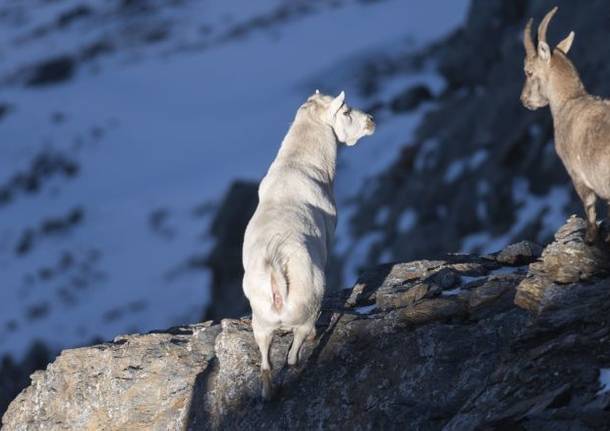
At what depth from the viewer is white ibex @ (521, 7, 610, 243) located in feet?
32.4

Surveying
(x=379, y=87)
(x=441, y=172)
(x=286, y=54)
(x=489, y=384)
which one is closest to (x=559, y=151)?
(x=489, y=384)

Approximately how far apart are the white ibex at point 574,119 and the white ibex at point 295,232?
6.84 feet

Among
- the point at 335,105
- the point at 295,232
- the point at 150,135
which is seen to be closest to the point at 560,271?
the point at 295,232

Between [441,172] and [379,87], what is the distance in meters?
17.2

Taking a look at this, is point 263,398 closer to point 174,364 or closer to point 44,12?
point 174,364

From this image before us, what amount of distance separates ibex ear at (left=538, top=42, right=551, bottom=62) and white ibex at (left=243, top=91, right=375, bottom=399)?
83.1 inches

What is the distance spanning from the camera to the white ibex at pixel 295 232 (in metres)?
9.43

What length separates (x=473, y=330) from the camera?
964cm

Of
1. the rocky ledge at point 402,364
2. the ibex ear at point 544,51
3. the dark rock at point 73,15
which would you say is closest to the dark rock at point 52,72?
the dark rock at point 73,15

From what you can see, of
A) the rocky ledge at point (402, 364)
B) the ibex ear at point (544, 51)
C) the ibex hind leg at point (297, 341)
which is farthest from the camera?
the ibex ear at point (544, 51)

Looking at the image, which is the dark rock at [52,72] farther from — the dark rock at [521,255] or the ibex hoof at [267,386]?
the ibex hoof at [267,386]

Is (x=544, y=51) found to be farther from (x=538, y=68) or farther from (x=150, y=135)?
(x=150, y=135)

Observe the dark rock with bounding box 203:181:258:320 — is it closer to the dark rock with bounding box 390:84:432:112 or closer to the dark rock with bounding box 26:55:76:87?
the dark rock with bounding box 390:84:432:112

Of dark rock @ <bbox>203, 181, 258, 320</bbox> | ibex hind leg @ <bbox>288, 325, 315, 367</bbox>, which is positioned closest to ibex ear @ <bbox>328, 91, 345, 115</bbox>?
ibex hind leg @ <bbox>288, 325, 315, 367</bbox>
